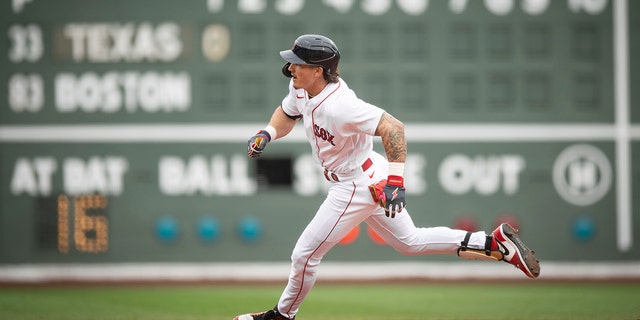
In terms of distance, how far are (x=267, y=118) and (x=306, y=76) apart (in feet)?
15.6

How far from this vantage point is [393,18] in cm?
1045

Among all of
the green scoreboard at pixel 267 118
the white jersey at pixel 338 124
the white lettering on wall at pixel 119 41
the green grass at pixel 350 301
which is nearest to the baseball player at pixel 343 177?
the white jersey at pixel 338 124

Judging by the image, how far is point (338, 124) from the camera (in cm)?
558

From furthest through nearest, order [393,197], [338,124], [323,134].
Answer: [323,134] → [338,124] → [393,197]

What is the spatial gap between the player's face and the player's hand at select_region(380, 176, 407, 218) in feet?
2.53

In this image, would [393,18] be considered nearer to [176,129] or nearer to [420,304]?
[176,129]

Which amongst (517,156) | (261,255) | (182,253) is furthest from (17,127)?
(517,156)

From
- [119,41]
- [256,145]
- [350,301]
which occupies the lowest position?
[350,301]

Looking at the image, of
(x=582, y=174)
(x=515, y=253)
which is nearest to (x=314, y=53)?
(x=515, y=253)

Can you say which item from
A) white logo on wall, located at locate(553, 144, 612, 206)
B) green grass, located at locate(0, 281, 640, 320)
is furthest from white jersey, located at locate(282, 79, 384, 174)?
Result: white logo on wall, located at locate(553, 144, 612, 206)

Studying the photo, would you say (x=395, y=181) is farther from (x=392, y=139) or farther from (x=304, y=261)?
(x=304, y=261)

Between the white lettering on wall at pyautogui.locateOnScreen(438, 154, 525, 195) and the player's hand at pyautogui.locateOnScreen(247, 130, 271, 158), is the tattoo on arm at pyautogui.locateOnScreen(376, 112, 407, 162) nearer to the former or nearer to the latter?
the player's hand at pyautogui.locateOnScreen(247, 130, 271, 158)

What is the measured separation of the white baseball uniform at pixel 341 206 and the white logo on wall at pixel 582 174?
4960 mm

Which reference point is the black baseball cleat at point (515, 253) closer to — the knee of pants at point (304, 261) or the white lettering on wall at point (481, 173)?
the knee of pants at point (304, 261)
